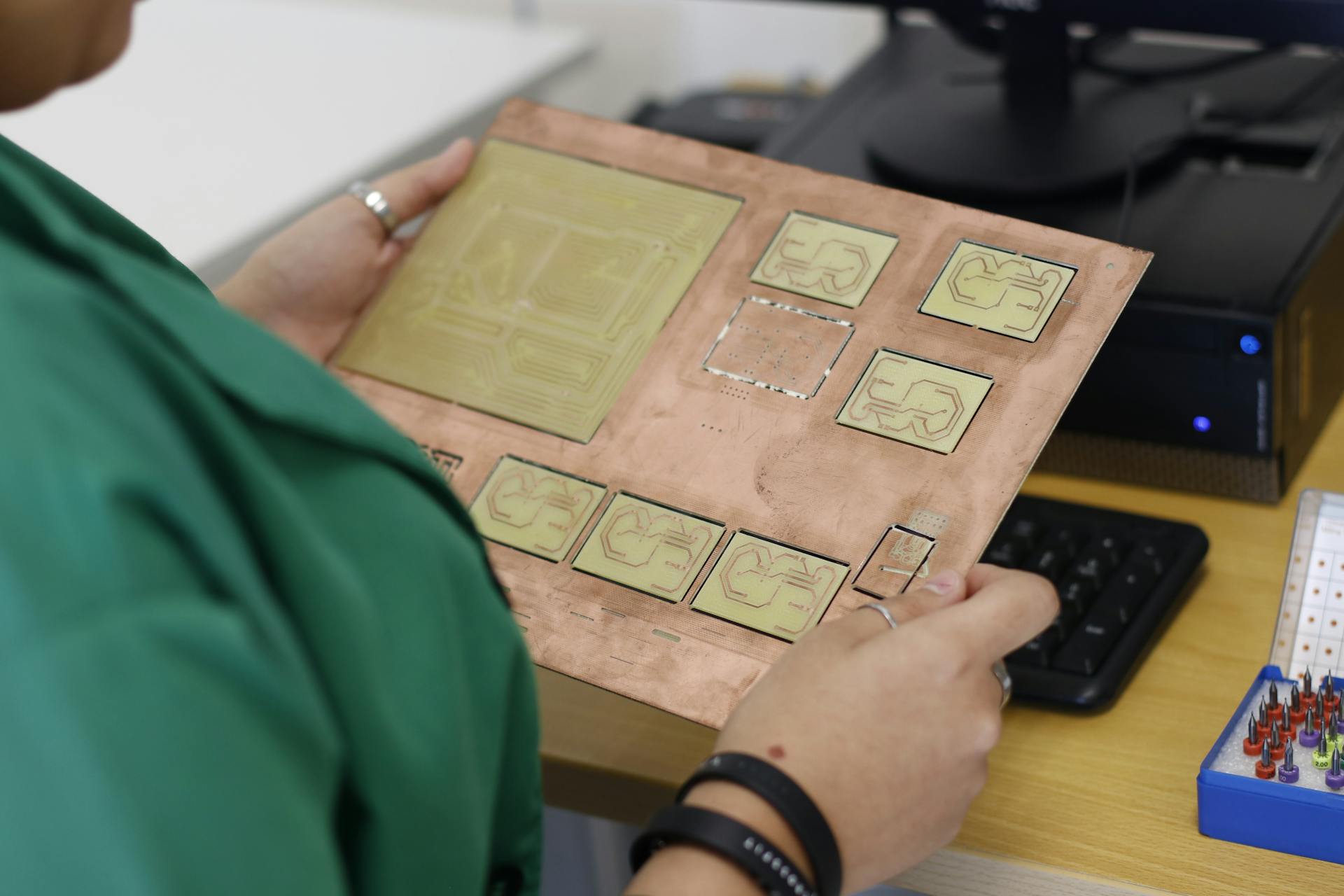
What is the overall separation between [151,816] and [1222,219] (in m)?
0.79

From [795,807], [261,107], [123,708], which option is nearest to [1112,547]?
[795,807]

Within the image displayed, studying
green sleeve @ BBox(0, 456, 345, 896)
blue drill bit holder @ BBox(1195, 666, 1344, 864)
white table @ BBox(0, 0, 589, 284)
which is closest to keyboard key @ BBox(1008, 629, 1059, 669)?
blue drill bit holder @ BBox(1195, 666, 1344, 864)

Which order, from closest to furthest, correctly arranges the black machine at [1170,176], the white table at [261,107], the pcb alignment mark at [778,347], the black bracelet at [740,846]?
the black bracelet at [740,846] → the pcb alignment mark at [778,347] → the black machine at [1170,176] → the white table at [261,107]

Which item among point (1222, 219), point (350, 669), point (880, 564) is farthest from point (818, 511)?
point (1222, 219)

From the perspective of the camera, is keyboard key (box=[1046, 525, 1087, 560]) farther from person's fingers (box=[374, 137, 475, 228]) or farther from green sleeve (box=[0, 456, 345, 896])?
green sleeve (box=[0, 456, 345, 896])

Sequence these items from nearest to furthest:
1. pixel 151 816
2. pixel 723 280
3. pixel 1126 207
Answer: pixel 151 816 → pixel 723 280 → pixel 1126 207

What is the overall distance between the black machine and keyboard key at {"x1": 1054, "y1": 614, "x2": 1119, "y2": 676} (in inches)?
7.3

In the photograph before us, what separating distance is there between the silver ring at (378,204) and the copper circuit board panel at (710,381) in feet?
0.21

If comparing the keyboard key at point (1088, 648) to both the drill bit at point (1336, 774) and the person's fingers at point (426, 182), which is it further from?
the person's fingers at point (426, 182)

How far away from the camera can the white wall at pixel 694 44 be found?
147 cm

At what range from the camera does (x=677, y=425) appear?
720 mm

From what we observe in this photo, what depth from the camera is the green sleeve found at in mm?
346

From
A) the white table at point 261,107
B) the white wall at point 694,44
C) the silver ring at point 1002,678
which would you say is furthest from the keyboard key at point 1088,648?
the white wall at point 694,44

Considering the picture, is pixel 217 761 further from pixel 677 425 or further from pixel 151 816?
pixel 677 425
